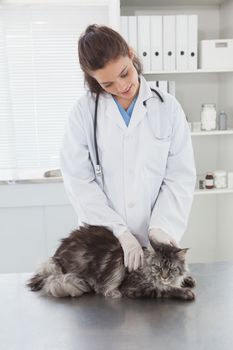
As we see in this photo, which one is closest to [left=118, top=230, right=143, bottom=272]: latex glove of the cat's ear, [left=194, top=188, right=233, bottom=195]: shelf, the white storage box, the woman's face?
the cat's ear

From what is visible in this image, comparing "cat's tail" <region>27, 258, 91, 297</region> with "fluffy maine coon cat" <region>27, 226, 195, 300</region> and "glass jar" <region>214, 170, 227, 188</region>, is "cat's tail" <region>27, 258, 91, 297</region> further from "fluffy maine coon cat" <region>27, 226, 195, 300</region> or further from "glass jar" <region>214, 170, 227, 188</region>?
"glass jar" <region>214, 170, 227, 188</region>

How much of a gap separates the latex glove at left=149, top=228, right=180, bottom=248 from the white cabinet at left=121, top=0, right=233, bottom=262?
1291 mm

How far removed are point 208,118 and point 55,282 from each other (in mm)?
1702

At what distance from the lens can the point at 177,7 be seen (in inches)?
106

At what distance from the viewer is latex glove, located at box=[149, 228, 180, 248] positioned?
51.1 inches

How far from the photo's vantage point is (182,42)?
95.9 inches

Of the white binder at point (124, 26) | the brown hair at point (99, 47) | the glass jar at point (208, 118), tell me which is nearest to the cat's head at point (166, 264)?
the brown hair at point (99, 47)

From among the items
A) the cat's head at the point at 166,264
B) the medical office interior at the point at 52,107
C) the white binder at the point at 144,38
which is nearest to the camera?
the cat's head at the point at 166,264

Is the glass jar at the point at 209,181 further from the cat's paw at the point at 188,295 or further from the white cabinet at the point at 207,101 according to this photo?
the cat's paw at the point at 188,295

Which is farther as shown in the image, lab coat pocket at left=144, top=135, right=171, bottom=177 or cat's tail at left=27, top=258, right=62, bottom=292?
lab coat pocket at left=144, top=135, right=171, bottom=177

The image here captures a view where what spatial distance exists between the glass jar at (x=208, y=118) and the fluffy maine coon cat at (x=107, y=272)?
4.80 feet

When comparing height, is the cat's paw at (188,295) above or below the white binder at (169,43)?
below

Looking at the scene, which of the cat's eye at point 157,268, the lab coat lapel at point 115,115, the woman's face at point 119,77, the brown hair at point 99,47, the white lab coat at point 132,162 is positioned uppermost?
the brown hair at point 99,47

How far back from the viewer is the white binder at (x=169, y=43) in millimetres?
2398
